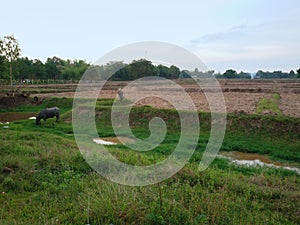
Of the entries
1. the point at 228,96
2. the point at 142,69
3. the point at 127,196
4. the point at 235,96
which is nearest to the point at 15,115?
the point at 142,69

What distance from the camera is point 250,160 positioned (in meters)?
10.8

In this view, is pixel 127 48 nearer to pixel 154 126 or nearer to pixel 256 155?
pixel 256 155

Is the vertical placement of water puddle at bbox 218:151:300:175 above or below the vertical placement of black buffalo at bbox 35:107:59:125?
below

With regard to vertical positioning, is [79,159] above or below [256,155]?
above

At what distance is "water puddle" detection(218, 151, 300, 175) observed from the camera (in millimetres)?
9844

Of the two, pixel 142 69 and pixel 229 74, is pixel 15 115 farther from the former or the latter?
pixel 229 74

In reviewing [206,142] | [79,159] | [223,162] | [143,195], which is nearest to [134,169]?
[79,159]

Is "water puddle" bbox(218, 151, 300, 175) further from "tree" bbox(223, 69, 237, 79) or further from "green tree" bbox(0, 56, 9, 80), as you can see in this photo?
"tree" bbox(223, 69, 237, 79)

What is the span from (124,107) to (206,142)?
27.3ft

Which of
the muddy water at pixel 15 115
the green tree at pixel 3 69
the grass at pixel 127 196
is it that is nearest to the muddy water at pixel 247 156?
the grass at pixel 127 196

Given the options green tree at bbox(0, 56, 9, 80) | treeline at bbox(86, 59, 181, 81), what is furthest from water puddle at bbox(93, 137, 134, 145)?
green tree at bbox(0, 56, 9, 80)

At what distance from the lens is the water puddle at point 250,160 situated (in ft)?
32.3

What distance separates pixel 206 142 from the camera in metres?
12.6

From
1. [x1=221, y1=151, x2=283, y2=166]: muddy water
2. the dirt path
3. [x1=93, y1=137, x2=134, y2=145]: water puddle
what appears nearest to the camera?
[x1=221, y1=151, x2=283, y2=166]: muddy water
